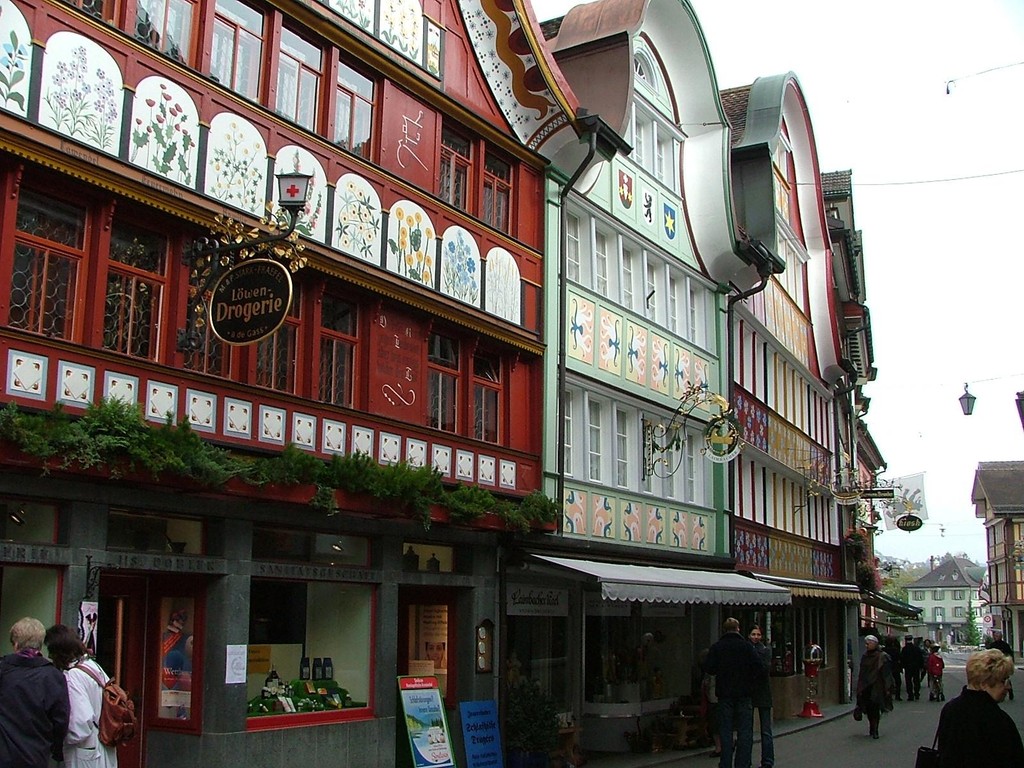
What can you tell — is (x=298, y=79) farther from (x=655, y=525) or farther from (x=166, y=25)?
A: (x=655, y=525)

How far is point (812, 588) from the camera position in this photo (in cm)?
2828

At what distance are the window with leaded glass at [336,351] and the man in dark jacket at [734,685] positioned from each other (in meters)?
5.05

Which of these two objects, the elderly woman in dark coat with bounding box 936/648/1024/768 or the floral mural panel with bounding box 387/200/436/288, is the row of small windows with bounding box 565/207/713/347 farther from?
the elderly woman in dark coat with bounding box 936/648/1024/768

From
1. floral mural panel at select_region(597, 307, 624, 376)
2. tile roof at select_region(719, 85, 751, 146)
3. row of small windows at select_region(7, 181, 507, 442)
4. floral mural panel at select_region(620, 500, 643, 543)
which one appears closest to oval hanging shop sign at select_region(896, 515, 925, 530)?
tile roof at select_region(719, 85, 751, 146)

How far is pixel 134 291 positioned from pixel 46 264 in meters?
1.01

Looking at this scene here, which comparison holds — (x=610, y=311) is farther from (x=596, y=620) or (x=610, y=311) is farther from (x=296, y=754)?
(x=296, y=754)

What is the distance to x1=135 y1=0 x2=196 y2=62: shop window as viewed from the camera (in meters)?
12.1

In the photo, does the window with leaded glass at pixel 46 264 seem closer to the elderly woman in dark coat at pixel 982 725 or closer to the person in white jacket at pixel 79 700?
the person in white jacket at pixel 79 700

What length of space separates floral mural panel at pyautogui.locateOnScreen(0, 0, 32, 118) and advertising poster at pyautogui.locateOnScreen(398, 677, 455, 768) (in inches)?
302

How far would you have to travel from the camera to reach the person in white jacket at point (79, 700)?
819 cm

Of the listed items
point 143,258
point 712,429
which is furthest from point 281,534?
point 712,429

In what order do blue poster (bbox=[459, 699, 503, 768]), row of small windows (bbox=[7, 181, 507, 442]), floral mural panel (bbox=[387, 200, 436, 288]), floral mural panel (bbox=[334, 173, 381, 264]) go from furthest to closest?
blue poster (bbox=[459, 699, 503, 768]) → floral mural panel (bbox=[387, 200, 436, 288]) → floral mural panel (bbox=[334, 173, 381, 264]) → row of small windows (bbox=[7, 181, 507, 442])

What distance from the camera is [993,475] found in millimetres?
108938

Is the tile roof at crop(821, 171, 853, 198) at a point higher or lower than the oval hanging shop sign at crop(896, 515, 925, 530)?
higher
